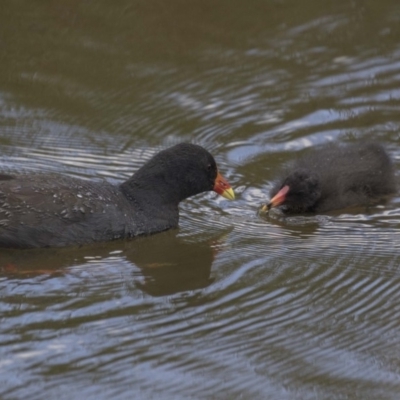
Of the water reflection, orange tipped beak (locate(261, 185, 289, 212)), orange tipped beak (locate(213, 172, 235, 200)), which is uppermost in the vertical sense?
orange tipped beak (locate(213, 172, 235, 200))

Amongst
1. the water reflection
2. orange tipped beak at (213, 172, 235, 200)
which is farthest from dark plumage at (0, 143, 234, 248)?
the water reflection

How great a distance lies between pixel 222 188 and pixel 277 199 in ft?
1.50

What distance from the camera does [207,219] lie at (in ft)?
28.3

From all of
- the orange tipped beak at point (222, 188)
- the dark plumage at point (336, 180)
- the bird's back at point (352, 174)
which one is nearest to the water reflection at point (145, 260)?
the orange tipped beak at point (222, 188)

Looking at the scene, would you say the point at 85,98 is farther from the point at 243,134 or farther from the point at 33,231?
the point at 33,231

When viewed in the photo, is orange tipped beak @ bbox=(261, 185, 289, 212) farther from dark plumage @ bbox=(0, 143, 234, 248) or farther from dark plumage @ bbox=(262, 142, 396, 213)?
dark plumage @ bbox=(0, 143, 234, 248)

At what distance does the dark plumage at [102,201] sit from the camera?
775 cm

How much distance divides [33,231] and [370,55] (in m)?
5.30

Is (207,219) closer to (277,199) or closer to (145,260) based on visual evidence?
(277,199)

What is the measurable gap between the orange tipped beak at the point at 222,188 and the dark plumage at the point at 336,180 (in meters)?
0.31

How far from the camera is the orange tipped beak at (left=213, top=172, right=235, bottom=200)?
873 cm

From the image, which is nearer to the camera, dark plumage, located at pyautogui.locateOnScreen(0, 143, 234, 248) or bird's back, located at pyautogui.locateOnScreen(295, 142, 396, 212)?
dark plumage, located at pyautogui.locateOnScreen(0, 143, 234, 248)

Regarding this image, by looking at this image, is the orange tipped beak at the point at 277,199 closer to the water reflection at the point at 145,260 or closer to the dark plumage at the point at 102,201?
the dark plumage at the point at 102,201

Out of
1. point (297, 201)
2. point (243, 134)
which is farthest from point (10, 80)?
point (297, 201)
